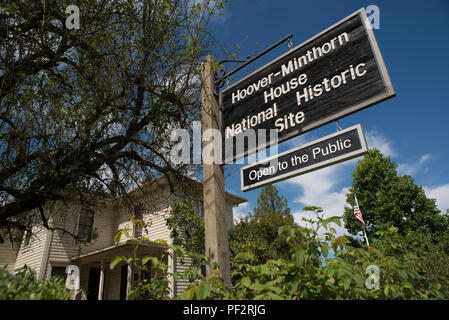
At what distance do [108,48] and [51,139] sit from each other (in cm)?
198

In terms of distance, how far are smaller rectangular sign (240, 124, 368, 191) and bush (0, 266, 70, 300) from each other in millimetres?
1883

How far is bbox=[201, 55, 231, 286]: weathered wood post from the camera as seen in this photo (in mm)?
2742

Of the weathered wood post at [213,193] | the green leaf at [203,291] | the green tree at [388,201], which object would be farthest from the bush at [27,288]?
the green tree at [388,201]

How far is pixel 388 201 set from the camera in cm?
2333

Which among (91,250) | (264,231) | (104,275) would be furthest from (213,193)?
(264,231)

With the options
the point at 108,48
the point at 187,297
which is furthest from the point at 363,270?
the point at 108,48

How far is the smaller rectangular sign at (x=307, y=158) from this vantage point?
229 cm

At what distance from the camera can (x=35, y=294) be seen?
1331mm

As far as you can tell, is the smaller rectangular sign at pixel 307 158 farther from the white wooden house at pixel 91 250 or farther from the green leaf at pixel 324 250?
the white wooden house at pixel 91 250

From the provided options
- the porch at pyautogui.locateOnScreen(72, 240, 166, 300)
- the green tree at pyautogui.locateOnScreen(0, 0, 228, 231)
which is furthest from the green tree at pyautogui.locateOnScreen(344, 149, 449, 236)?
the green tree at pyautogui.locateOnScreen(0, 0, 228, 231)

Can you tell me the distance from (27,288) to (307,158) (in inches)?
89.8

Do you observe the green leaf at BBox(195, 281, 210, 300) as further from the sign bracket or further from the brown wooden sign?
the sign bracket

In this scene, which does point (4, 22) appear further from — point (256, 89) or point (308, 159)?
point (308, 159)

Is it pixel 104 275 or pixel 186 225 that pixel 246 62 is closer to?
pixel 186 225
